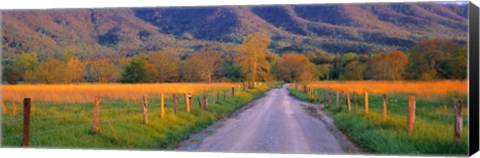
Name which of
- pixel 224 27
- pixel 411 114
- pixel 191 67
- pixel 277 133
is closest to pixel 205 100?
pixel 191 67

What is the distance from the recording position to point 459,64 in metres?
15.9

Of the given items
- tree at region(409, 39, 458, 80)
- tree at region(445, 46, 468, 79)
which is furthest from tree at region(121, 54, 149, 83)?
tree at region(445, 46, 468, 79)

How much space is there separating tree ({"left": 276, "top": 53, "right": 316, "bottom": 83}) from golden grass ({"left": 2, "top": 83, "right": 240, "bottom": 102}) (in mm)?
1890

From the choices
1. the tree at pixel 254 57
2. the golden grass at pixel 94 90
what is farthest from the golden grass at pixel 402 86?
the golden grass at pixel 94 90

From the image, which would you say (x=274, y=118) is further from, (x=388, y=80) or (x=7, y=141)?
(x=7, y=141)

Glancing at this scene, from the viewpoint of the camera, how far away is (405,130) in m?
16.5

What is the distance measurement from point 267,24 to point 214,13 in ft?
4.62

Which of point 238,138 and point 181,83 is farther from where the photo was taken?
point 181,83

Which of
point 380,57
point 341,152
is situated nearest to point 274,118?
point 380,57

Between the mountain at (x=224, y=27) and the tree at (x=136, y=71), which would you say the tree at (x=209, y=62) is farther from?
the tree at (x=136, y=71)

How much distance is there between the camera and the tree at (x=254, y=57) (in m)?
19.6

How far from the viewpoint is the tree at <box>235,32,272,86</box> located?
19.6 metres

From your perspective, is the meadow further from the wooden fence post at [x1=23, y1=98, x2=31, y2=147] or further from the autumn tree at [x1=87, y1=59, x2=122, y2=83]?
the wooden fence post at [x1=23, y1=98, x2=31, y2=147]

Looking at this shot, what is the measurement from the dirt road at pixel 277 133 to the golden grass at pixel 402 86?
1.11 metres
